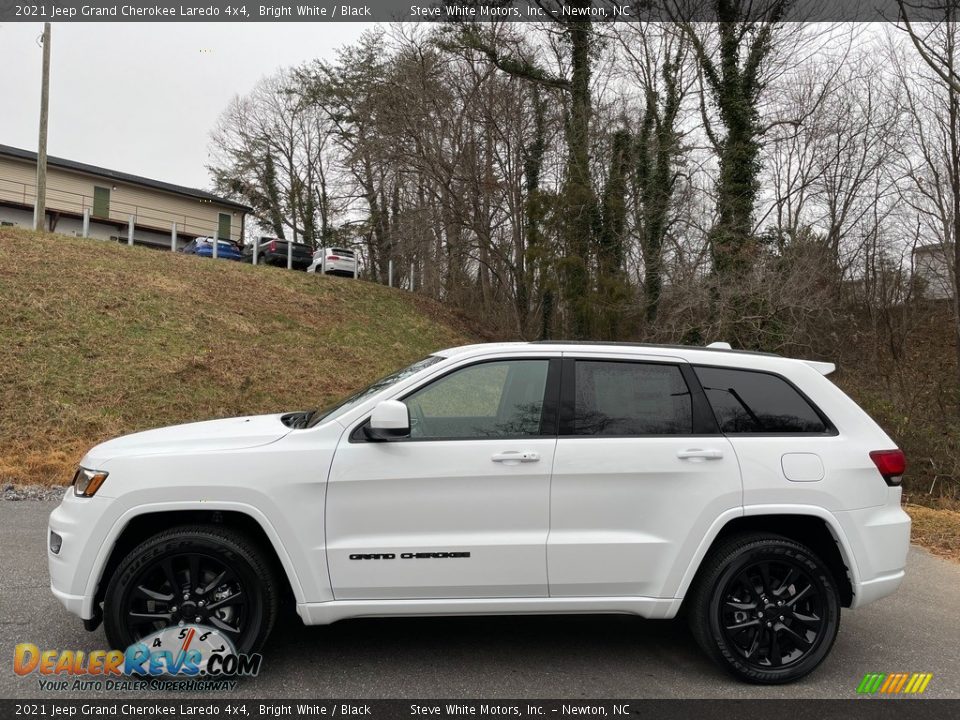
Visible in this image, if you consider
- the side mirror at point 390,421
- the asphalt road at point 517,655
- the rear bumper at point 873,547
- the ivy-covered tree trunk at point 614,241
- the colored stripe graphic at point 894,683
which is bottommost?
the colored stripe graphic at point 894,683

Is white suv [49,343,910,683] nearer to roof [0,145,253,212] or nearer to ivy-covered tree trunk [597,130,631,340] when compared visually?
ivy-covered tree trunk [597,130,631,340]

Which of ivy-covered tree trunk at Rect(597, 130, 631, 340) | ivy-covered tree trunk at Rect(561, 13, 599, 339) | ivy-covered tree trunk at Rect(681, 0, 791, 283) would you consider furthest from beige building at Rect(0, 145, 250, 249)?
ivy-covered tree trunk at Rect(681, 0, 791, 283)

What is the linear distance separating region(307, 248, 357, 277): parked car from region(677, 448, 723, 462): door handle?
24708 millimetres

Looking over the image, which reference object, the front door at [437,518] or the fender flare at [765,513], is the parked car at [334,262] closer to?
the front door at [437,518]

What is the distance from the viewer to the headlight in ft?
11.0

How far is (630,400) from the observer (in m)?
3.65

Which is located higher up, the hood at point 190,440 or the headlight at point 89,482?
the hood at point 190,440

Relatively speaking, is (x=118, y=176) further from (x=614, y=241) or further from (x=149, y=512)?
(x=149, y=512)

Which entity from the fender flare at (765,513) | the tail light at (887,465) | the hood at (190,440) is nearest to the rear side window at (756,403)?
the tail light at (887,465)

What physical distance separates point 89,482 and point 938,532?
7.26m

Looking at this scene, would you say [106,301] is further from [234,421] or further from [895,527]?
[895,527]

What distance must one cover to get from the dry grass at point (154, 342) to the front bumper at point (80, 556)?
217 inches

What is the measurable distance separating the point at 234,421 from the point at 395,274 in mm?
25485

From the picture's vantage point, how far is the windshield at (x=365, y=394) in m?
3.66
